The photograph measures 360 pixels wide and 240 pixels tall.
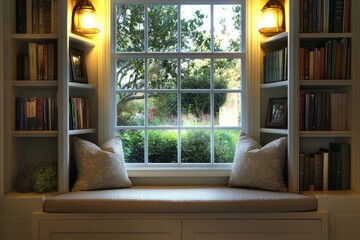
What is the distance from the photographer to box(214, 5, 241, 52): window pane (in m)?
3.24

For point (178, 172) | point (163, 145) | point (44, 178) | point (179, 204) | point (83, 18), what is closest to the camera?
point (179, 204)

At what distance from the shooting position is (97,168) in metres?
2.86

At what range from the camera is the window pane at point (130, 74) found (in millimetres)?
3248

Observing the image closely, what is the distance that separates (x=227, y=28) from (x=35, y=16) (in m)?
1.60

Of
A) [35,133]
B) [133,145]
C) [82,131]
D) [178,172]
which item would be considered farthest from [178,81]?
[35,133]

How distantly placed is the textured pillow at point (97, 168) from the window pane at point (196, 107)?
73cm

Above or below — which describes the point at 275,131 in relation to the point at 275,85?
below

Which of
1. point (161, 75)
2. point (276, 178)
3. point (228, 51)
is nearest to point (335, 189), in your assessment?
point (276, 178)

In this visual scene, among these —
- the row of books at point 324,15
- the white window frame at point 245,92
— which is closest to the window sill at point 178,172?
the white window frame at point 245,92

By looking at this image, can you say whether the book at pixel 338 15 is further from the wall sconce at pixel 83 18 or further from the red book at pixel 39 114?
the red book at pixel 39 114

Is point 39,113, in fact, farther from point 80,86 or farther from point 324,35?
point 324,35

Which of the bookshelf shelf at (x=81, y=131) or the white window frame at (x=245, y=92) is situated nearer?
the bookshelf shelf at (x=81, y=131)

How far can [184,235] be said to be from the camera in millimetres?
2566

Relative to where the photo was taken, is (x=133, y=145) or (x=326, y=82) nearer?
(x=326, y=82)
